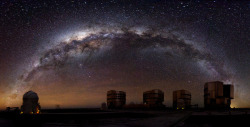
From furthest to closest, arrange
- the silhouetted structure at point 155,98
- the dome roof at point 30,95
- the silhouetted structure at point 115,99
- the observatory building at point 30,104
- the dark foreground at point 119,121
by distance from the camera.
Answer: the silhouetted structure at point 115,99 < the silhouetted structure at point 155,98 < the dome roof at point 30,95 < the observatory building at point 30,104 < the dark foreground at point 119,121

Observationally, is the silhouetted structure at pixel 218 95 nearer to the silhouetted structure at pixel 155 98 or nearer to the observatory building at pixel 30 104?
the silhouetted structure at pixel 155 98

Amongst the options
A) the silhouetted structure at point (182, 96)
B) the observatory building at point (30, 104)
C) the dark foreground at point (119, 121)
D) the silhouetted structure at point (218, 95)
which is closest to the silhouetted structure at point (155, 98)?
the silhouetted structure at point (182, 96)

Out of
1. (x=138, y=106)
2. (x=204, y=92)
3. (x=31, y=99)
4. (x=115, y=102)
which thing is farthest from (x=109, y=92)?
(x=31, y=99)

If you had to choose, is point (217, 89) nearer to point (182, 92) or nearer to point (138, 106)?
point (182, 92)

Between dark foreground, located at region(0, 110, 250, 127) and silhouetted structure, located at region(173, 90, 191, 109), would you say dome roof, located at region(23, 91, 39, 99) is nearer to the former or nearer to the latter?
dark foreground, located at region(0, 110, 250, 127)

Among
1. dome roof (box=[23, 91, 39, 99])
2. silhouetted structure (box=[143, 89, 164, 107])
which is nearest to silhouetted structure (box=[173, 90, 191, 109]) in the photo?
silhouetted structure (box=[143, 89, 164, 107])

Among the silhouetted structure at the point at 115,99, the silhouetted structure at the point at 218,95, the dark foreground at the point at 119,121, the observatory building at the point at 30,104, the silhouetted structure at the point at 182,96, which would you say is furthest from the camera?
the silhouetted structure at the point at 115,99
